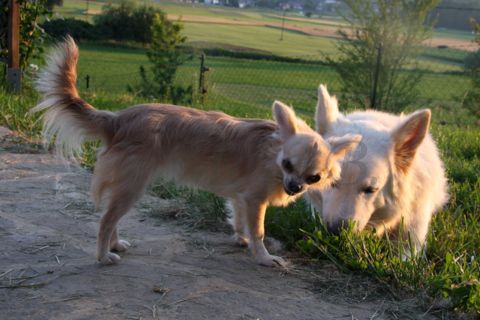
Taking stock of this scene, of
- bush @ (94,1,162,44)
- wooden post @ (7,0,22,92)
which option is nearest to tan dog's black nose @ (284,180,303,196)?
wooden post @ (7,0,22,92)

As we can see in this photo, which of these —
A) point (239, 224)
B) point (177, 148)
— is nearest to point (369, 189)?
point (239, 224)

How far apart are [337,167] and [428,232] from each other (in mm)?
1383

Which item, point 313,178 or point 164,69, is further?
point 164,69

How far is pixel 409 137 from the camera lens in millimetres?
4098

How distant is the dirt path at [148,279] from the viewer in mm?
3072

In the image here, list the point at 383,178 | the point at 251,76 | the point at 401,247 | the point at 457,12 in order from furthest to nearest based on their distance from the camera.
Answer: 1. the point at 251,76
2. the point at 457,12
3. the point at 383,178
4. the point at 401,247

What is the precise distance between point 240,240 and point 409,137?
4.67ft

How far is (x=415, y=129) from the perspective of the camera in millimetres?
4059

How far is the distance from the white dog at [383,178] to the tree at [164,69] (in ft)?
35.9

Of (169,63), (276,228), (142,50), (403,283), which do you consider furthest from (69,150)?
(142,50)

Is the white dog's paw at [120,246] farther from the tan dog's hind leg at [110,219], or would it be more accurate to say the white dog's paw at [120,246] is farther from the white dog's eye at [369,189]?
the white dog's eye at [369,189]

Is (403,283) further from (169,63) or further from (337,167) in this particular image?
(169,63)

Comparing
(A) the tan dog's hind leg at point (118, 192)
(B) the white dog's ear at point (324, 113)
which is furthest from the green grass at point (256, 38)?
(A) the tan dog's hind leg at point (118, 192)

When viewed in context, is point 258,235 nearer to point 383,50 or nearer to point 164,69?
point 383,50
